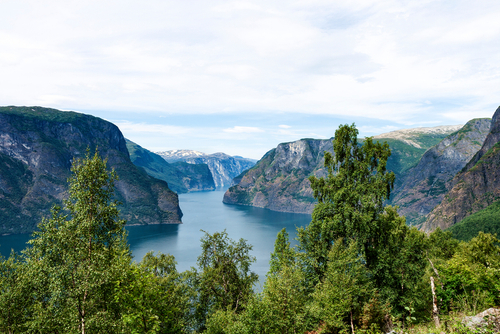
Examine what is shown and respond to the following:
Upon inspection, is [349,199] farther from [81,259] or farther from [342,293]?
[81,259]

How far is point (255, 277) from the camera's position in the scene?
4606 centimetres

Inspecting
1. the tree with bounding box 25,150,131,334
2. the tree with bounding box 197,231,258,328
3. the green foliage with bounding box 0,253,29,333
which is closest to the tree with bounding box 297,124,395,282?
the tree with bounding box 197,231,258,328

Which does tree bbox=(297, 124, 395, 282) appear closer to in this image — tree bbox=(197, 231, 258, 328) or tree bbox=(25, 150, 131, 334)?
tree bbox=(197, 231, 258, 328)

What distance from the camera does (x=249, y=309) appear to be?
22.9 meters

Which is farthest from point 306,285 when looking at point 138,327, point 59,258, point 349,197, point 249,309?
point 59,258

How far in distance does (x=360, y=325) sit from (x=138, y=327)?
1832 centimetres

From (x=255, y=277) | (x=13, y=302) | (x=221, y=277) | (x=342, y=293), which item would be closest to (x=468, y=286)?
(x=342, y=293)

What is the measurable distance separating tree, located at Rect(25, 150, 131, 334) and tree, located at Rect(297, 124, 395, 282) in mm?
22185

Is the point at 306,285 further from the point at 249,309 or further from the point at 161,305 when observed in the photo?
the point at 161,305

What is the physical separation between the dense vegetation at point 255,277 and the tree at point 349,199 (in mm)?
125

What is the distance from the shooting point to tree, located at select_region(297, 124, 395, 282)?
32.2m

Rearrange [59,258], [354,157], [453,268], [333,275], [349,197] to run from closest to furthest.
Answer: [59,258] → [453,268] → [333,275] → [349,197] → [354,157]

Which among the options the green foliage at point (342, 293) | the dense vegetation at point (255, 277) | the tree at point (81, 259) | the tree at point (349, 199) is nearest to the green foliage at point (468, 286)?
the dense vegetation at point (255, 277)

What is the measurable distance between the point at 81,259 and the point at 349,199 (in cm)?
2690
